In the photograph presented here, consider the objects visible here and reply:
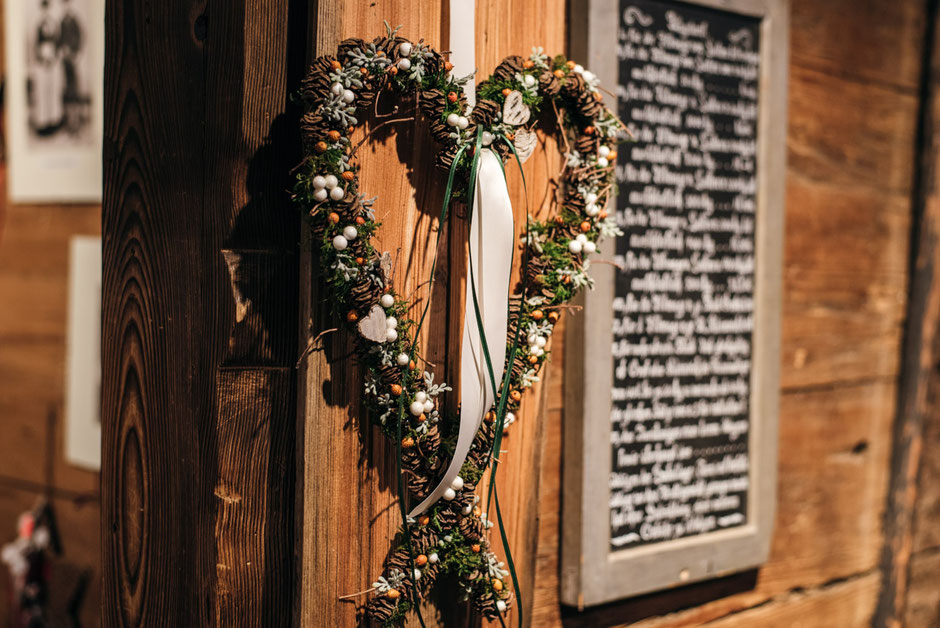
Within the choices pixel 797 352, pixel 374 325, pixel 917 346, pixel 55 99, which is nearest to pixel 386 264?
pixel 374 325

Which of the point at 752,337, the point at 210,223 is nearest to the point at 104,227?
the point at 210,223

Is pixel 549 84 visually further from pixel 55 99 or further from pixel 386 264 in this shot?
pixel 55 99

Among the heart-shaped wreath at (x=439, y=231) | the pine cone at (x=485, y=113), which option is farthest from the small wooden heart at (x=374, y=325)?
the pine cone at (x=485, y=113)

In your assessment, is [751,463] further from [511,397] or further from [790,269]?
[511,397]

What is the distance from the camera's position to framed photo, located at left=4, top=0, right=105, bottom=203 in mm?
1493

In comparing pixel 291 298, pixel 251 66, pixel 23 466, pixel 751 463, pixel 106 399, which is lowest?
pixel 23 466

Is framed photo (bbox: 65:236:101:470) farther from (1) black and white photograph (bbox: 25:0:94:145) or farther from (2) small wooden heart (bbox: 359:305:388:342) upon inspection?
(2) small wooden heart (bbox: 359:305:388:342)

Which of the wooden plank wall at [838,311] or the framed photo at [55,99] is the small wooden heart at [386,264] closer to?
the wooden plank wall at [838,311]

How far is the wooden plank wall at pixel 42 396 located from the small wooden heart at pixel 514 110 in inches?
38.9

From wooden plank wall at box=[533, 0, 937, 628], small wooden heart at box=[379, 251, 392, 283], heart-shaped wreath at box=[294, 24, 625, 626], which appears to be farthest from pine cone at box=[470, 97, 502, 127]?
wooden plank wall at box=[533, 0, 937, 628]

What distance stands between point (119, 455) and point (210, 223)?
310 millimetres

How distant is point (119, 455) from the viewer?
3.09ft

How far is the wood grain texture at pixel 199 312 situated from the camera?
877 mm

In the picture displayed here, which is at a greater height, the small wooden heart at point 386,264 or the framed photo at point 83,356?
the small wooden heart at point 386,264
